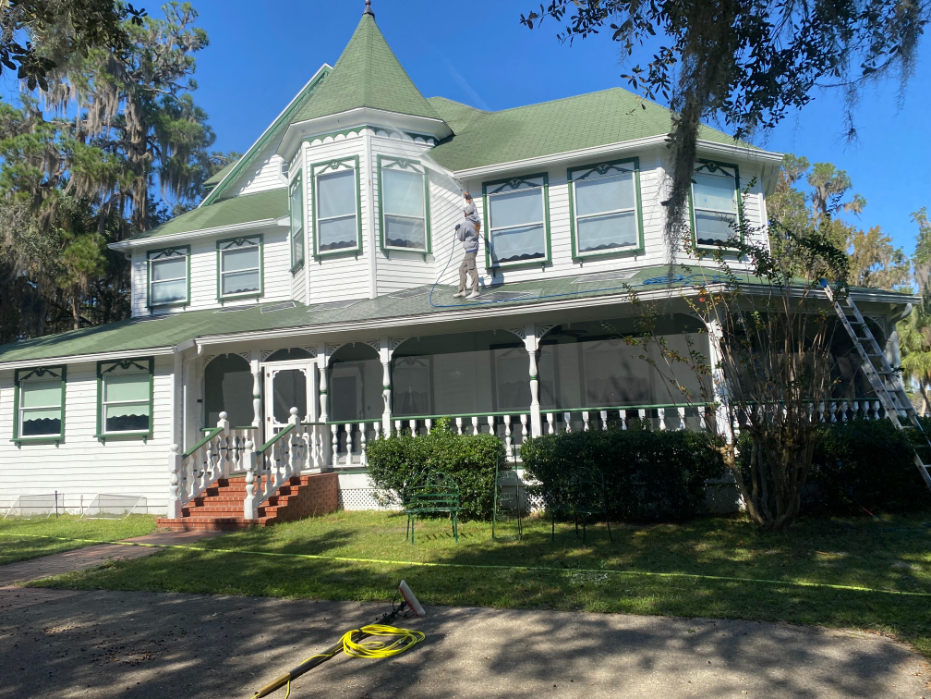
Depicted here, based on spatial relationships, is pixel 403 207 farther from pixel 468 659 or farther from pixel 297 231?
pixel 468 659

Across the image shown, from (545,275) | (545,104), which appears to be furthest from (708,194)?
(545,104)

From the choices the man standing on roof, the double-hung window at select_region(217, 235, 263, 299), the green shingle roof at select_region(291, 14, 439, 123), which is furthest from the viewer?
the double-hung window at select_region(217, 235, 263, 299)

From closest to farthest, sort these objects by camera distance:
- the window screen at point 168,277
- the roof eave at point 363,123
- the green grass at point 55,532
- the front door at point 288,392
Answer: the green grass at point 55,532, the front door at point 288,392, the roof eave at point 363,123, the window screen at point 168,277

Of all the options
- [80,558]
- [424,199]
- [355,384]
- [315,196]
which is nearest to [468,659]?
[80,558]

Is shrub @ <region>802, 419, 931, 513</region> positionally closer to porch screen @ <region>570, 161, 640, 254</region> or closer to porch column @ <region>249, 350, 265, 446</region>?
porch screen @ <region>570, 161, 640, 254</region>

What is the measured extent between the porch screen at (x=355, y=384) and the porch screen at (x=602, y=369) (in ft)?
12.6

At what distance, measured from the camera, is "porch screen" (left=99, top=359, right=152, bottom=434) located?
15750mm

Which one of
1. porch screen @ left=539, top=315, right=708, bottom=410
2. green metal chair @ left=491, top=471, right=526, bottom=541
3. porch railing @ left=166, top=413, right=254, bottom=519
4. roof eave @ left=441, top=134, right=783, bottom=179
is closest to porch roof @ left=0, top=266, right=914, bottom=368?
porch screen @ left=539, top=315, right=708, bottom=410

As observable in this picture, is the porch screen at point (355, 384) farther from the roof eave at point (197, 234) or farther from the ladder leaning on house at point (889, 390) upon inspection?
the ladder leaning on house at point (889, 390)

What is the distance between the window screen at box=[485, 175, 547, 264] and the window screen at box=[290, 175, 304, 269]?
455cm

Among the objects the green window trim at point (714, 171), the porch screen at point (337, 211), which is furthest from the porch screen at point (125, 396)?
the green window trim at point (714, 171)

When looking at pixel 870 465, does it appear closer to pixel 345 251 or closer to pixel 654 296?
pixel 654 296

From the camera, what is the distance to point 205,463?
13.2 meters

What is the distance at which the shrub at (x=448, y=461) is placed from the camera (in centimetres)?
1123
